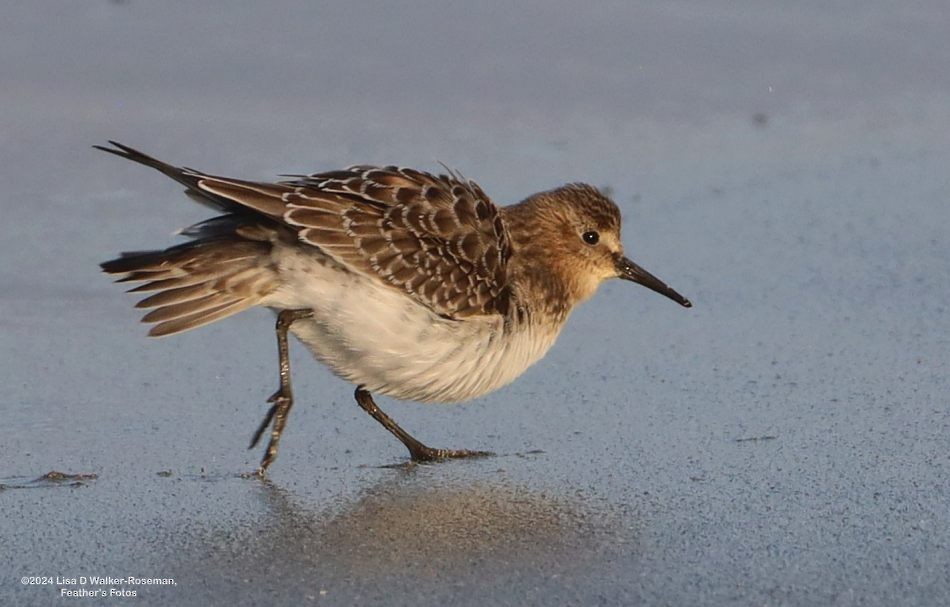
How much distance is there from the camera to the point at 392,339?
6324 millimetres

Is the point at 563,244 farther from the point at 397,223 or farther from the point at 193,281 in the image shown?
the point at 193,281

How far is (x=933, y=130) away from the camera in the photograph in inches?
397

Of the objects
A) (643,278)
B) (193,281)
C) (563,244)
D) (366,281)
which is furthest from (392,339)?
(643,278)

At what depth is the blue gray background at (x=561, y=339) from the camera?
5.12m

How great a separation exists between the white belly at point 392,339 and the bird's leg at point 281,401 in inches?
1.9

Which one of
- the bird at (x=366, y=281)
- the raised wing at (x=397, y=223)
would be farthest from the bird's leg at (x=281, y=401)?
the raised wing at (x=397, y=223)

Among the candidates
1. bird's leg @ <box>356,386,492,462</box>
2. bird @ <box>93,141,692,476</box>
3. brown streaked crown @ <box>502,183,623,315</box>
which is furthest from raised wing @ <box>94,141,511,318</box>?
bird's leg @ <box>356,386,492,462</box>

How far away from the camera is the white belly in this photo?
6.26 m

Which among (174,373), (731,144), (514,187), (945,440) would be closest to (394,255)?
(174,373)

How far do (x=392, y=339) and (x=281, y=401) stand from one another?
0.49 m

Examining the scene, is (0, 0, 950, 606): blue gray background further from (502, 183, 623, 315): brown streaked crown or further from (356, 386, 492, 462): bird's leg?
(502, 183, 623, 315): brown streaked crown

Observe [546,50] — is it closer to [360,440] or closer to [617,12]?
[617,12]

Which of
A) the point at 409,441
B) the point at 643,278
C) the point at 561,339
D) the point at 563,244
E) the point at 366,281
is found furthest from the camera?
the point at 561,339

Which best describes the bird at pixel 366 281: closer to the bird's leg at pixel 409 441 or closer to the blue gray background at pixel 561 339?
the bird's leg at pixel 409 441
